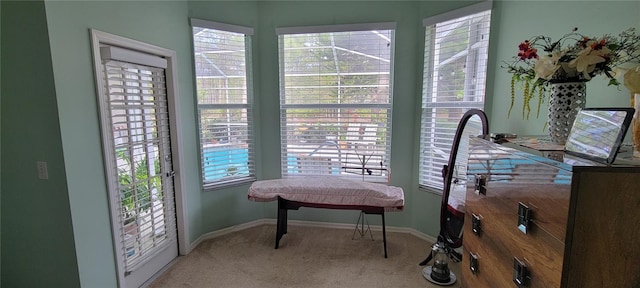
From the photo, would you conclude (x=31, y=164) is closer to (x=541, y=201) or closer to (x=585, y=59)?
(x=541, y=201)

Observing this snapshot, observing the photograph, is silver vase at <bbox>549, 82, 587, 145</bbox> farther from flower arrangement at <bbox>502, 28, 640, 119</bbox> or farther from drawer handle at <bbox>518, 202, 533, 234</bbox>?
drawer handle at <bbox>518, 202, 533, 234</bbox>

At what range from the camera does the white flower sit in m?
1.15

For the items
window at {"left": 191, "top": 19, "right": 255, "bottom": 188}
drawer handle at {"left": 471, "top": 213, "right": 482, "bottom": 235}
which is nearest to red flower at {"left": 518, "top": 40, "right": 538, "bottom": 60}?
drawer handle at {"left": 471, "top": 213, "right": 482, "bottom": 235}

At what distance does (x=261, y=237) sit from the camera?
10.5 ft

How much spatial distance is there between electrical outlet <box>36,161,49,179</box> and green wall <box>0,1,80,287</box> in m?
0.03

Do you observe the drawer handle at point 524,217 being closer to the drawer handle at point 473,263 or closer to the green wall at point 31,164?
the drawer handle at point 473,263

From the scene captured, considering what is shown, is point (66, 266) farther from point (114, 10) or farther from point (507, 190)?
point (507, 190)

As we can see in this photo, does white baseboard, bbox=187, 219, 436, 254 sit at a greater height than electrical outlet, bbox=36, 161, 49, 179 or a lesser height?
lesser

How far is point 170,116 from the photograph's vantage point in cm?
264

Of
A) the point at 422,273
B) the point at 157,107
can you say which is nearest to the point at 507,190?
the point at 422,273

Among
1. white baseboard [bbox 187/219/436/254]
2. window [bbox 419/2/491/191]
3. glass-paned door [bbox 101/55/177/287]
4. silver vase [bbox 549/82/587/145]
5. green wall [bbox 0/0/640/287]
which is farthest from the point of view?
white baseboard [bbox 187/219/436/254]

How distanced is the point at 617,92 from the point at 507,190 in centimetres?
93

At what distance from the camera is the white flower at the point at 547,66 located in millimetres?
1146

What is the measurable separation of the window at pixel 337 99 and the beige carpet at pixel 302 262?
77 cm
